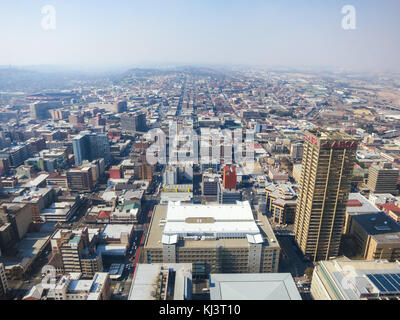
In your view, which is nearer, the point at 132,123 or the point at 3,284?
the point at 3,284

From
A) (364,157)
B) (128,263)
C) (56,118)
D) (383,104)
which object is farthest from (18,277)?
(383,104)

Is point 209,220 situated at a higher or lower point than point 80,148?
lower

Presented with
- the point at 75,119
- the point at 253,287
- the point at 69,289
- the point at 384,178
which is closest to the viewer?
the point at 253,287

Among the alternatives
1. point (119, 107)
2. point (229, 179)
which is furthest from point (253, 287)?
point (119, 107)

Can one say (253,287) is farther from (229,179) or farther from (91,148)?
(91,148)

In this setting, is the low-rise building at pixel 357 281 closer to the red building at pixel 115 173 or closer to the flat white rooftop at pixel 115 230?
the flat white rooftop at pixel 115 230

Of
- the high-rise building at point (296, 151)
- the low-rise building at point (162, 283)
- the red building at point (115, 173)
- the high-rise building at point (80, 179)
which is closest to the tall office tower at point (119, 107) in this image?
the red building at point (115, 173)
